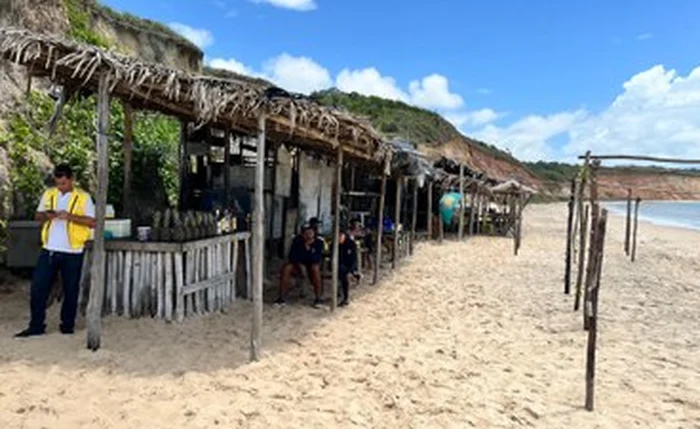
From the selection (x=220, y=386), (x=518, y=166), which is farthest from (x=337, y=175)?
(x=518, y=166)

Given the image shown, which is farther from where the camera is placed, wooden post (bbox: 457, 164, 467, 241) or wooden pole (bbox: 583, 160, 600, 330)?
wooden post (bbox: 457, 164, 467, 241)

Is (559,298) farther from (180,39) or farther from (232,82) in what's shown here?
(180,39)

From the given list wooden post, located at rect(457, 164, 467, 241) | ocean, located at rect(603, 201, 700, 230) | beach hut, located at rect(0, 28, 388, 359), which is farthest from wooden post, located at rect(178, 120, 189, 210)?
ocean, located at rect(603, 201, 700, 230)

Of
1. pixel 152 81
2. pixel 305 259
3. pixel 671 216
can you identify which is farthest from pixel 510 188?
pixel 671 216

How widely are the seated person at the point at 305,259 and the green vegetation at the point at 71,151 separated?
10.6 feet

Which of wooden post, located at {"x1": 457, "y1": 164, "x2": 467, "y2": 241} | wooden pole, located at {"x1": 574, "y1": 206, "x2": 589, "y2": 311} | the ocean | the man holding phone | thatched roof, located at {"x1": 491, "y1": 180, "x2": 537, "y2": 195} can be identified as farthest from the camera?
the ocean

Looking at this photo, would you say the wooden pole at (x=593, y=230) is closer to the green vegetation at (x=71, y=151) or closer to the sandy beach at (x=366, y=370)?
the sandy beach at (x=366, y=370)

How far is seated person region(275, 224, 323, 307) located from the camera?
24.1ft

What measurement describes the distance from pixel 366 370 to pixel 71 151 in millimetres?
6305

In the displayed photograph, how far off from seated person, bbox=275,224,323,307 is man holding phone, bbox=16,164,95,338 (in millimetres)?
2732

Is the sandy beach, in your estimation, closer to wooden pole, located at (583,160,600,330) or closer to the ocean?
wooden pole, located at (583,160,600,330)

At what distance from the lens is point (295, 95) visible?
5520 mm

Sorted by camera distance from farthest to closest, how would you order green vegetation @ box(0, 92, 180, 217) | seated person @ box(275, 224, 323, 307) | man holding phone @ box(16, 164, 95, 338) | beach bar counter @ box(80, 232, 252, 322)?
1. green vegetation @ box(0, 92, 180, 217)
2. seated person @ box(275, 224, 323, 307)
3. beach bar counter @ box(80, 232, 252, 322)
4. man holding phone @ box(16, 164, 95, 338)

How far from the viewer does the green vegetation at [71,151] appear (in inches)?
302
